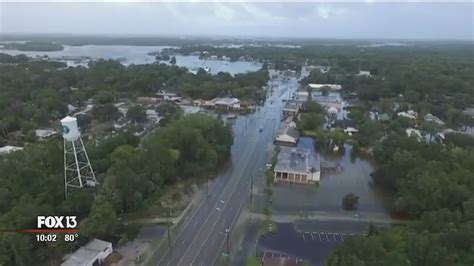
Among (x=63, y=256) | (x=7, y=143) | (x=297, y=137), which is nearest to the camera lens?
(x=63, y=256)

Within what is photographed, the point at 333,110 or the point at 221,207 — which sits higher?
the point at 333,110

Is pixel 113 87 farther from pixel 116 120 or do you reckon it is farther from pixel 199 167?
pixel 199 167

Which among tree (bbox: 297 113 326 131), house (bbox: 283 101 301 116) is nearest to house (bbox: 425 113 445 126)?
tree (bbox: 297 113 326 131)

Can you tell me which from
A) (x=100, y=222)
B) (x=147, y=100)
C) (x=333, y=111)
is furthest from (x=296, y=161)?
(x=147, y=100)

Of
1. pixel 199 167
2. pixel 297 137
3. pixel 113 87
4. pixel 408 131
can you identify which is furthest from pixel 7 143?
pixel 408 131

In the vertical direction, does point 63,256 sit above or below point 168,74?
below

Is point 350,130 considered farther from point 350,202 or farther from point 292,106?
point 350,202

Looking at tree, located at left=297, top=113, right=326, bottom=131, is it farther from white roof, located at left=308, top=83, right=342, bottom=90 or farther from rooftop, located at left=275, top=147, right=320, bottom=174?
white roof, located at left=308, top=83, right=342, bottom=90

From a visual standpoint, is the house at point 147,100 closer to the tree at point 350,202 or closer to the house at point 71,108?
the house at point 71,108
